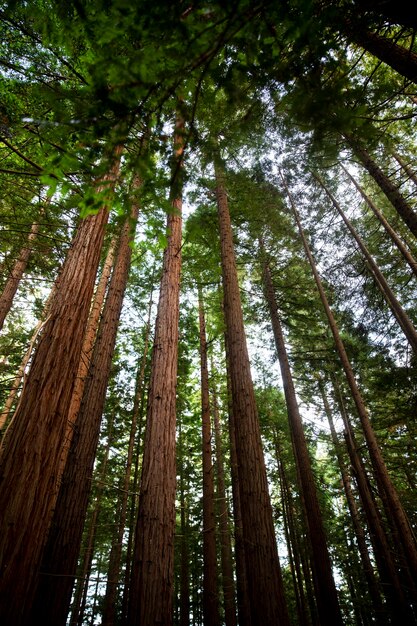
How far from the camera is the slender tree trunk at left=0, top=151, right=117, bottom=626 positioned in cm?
206

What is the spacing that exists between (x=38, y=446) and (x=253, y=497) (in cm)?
327

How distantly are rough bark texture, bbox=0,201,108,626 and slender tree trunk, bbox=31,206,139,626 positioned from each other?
36.4 inches

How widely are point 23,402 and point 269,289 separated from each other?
9.97 m

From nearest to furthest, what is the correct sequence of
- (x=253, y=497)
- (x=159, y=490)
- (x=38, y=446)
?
(x=38, y=446)
(x=159, y=490)
(x=253, y=497)

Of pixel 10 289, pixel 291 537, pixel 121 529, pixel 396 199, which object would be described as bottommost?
pixel 121 529

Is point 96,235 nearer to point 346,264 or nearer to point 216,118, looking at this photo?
point 216,118

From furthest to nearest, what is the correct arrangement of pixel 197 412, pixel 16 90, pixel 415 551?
1. pixel 197 412
2. pixel 415 551
3. pixel 16 90

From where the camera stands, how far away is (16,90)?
4492 mm

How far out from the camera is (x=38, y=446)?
7.97ft

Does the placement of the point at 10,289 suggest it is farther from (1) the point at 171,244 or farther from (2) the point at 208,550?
(2) the point at 208,550

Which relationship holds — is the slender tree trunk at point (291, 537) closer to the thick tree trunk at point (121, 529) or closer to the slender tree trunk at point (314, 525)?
the slender tree trunk at point (314, 525)

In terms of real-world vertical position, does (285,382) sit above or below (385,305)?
below

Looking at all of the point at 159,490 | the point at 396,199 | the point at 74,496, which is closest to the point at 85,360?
the point at 74,496

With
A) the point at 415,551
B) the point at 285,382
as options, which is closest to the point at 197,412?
the point at 285,382
